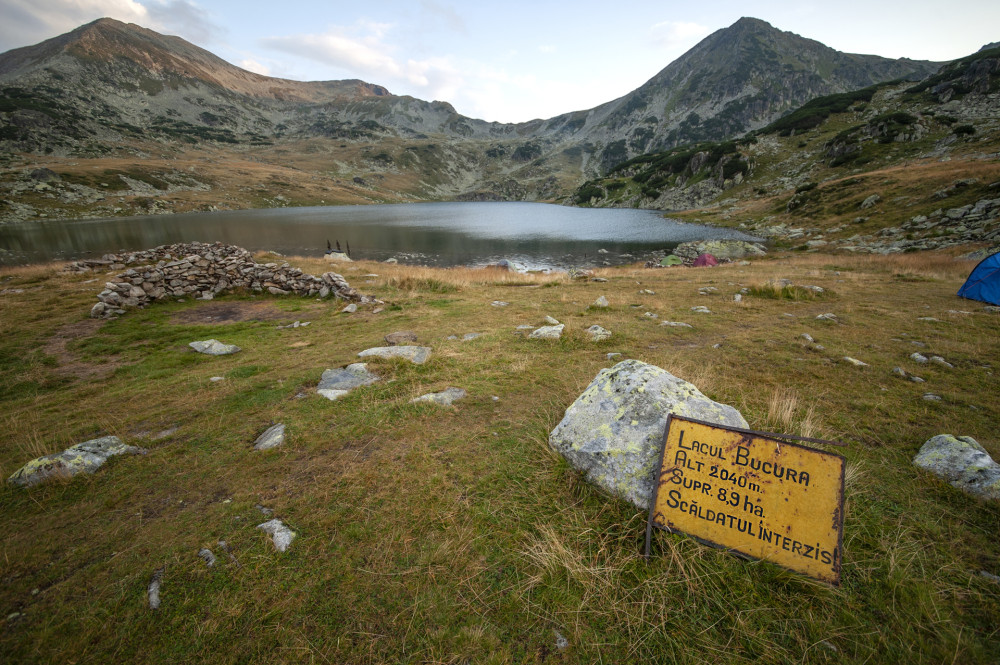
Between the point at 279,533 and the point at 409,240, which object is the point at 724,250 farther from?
the point at 279,533

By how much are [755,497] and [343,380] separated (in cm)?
681

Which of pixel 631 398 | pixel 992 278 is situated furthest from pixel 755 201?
pixel 631 398

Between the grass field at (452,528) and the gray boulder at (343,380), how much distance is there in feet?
0.83

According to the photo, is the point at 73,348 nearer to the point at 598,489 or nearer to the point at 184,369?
the point at 184,369

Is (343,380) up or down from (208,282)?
down

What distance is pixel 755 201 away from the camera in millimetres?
76188

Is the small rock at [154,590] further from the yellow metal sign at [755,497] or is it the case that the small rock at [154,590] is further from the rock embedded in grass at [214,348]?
the rock embedded in grass at [214,348]

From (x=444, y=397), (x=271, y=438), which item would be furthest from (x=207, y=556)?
(x=444, y=397)

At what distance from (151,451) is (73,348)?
860cm

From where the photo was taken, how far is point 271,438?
5.22m

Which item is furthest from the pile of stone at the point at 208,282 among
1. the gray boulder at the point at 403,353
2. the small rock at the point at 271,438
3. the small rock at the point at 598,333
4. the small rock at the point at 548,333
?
the small rock at the point at 271,438

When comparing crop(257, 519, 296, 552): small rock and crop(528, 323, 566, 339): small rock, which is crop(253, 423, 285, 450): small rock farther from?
crop(528, 323, 566, 339): small rock

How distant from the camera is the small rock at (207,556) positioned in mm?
3314

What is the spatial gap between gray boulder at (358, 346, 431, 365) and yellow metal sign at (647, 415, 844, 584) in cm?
556
